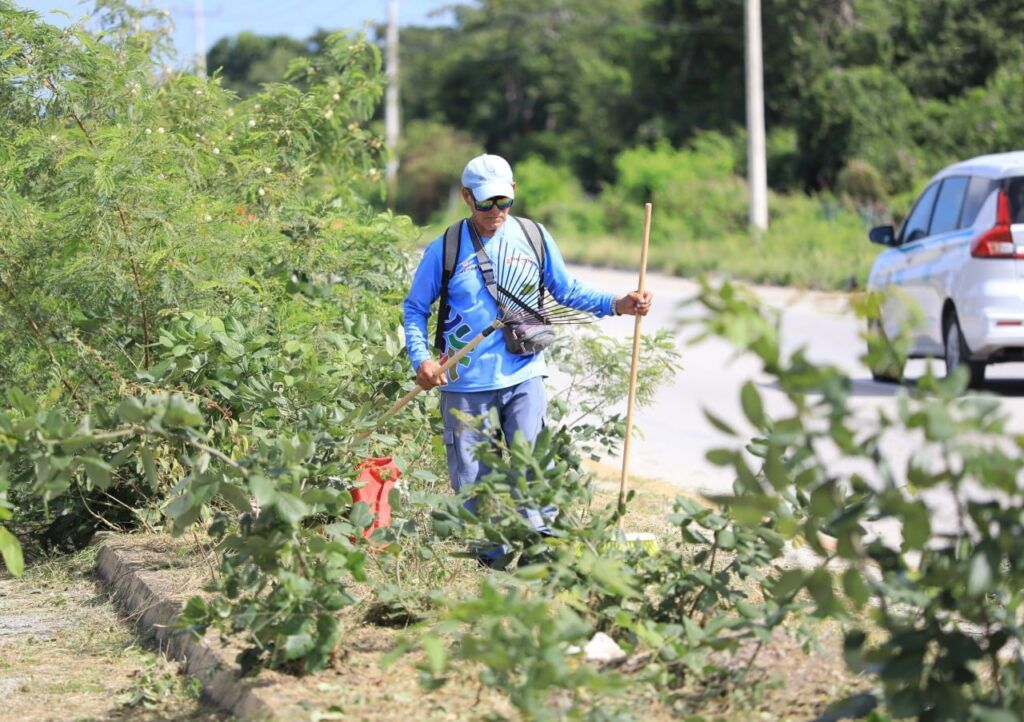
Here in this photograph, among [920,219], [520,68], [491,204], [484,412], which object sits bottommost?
[484,412]

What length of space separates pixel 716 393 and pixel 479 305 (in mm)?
7913

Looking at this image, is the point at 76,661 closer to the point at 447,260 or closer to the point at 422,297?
the point at 422,297

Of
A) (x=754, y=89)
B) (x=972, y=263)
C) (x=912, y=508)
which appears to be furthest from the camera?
(x=754, y=89)

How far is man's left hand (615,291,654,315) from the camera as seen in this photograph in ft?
18.7

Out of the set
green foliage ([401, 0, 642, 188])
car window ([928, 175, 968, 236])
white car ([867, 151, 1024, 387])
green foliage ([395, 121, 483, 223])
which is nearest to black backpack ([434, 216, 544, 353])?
white car ([867, 151, 1024, 387])

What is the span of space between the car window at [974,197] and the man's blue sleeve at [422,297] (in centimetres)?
724

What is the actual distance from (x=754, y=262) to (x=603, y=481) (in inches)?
763

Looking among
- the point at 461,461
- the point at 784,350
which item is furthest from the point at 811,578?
the point at 461,461

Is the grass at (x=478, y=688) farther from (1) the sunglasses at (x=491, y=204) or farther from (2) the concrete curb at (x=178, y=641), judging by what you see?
(1) the sunglasses at (x=491, y=204)

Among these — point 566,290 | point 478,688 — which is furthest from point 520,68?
point 478,688

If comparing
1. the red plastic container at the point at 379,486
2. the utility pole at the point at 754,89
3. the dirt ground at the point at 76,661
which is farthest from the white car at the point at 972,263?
the utility pole at the point at 754,89

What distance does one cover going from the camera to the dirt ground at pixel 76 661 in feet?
16.6

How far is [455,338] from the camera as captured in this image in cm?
613

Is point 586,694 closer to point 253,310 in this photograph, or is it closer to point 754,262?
point 253,310
